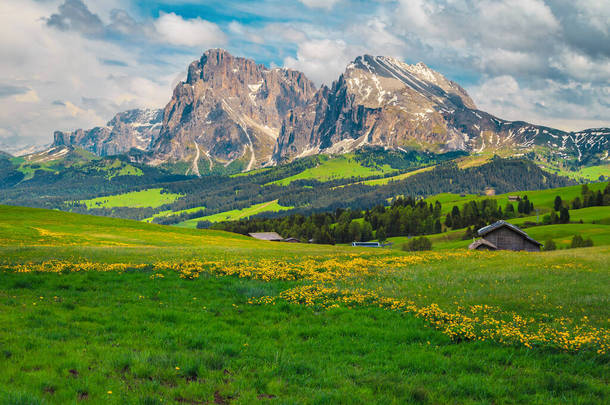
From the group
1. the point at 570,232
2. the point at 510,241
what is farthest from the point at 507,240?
Result: the point at 570,232

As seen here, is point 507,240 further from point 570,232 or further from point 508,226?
point 570,232

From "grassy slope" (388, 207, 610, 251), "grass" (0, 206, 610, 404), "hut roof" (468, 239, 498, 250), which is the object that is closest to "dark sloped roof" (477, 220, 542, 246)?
"hut roof" (468, 239, 498, 250)

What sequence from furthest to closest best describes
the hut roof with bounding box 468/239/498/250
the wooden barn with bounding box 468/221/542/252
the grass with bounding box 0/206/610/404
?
the wooden barn with bounding box 468/221/542/252
the hut roof with bounding box 468/239/498/250
the grass with bounding box 0/206/610/404

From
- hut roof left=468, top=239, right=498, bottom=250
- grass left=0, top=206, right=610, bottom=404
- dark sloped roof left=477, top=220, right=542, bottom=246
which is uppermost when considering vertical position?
dark sloped roof left=477, top=220, right=542, bottom=246

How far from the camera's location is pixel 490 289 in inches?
914

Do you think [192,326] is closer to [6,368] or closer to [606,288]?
[6,368]

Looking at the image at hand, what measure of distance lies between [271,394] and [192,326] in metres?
5.87

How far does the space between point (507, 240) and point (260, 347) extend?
8207cm

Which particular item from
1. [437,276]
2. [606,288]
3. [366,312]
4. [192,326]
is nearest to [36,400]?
[192,326]

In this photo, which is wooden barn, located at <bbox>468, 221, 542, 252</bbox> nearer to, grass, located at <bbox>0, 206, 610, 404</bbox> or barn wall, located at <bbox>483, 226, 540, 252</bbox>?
barn wall, located at <bbox>483, 226, 540, 252</bbox>

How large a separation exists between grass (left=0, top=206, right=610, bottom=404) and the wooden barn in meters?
61.4

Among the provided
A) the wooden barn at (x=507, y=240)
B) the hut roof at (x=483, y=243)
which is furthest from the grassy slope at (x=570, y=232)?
the wooden barn at (x=507, y=240)

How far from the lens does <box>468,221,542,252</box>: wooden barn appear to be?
80.9 meters

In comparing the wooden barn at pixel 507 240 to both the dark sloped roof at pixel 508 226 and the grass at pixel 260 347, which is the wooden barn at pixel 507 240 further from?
the grass at pixel 260 347
